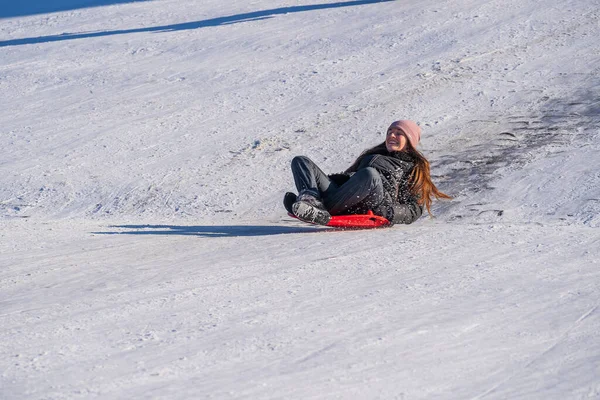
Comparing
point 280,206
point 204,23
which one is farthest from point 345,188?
point 204,23

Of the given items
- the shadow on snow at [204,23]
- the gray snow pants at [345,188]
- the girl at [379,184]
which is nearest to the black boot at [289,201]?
the girl at [379,184]

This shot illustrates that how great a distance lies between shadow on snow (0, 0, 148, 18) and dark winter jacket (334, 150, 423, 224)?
1032 centimetres

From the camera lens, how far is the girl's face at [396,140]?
5988 mm

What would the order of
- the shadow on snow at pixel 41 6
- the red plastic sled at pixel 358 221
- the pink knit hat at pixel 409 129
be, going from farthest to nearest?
the shadow on snow at pixel 41 6, the pink knit hat at pixel 409 129, the red plastic sled at pixel 358 221

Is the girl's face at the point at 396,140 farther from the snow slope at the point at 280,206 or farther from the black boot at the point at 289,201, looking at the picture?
the black boot at the point at 289,201

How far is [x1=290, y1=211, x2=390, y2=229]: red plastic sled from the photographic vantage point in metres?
5.72

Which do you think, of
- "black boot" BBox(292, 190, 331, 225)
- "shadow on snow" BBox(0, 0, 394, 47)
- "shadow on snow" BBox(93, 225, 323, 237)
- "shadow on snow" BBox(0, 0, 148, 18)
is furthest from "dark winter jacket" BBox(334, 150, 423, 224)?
"shadow on snow" BBox(0, 0, 148, 18)

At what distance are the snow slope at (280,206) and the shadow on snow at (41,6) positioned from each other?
47cm

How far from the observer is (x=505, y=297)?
3873 mm

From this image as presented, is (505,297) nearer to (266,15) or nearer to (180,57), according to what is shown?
(180,57)

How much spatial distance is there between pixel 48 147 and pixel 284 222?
3.30 metres

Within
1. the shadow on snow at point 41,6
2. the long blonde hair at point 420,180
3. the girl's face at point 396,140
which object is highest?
the shadow on snow at point 41,6

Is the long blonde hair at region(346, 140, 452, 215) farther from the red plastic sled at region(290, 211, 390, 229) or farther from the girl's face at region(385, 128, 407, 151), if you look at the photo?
the red plastic sled at region(290, 211, 390, 229)

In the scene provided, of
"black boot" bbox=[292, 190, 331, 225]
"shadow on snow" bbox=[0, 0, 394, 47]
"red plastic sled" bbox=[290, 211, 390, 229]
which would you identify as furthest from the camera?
"shadow on snow" bbox=[0, 0, 394, 47]
